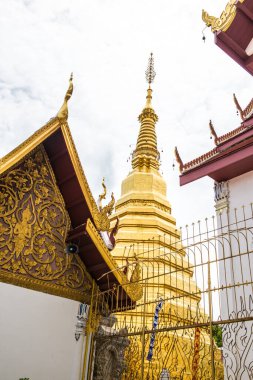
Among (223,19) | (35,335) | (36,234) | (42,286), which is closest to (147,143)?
(223,19)

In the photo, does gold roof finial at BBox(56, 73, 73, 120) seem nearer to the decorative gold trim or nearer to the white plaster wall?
the decorative gold trim

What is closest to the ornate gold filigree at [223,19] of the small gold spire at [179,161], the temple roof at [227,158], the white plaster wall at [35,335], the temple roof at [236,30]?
the temple roof at [236,30]

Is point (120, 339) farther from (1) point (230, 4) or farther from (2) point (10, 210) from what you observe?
(1) point (230, 4)

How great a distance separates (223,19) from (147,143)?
8484 mm

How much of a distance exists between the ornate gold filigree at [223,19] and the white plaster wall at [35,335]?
6.02 m

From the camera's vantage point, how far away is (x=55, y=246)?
5004 mm

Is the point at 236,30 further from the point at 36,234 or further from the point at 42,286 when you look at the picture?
the point at 42,286

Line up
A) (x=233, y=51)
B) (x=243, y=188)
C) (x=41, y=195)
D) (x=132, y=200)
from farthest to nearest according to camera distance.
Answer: (x=132, y=200) → (x=233, y=51) → (x=243, y=188) → (x=41, y=195)

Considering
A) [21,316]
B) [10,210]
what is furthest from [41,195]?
[21,316]

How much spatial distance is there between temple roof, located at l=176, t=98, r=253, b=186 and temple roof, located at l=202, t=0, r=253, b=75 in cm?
128

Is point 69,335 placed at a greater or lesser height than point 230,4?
lesser

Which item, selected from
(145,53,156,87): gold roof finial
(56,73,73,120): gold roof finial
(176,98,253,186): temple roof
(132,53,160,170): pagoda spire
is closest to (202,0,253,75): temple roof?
(176,98,253,186): temple roof

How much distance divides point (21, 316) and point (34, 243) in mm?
856

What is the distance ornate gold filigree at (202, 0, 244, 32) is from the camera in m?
7.54
